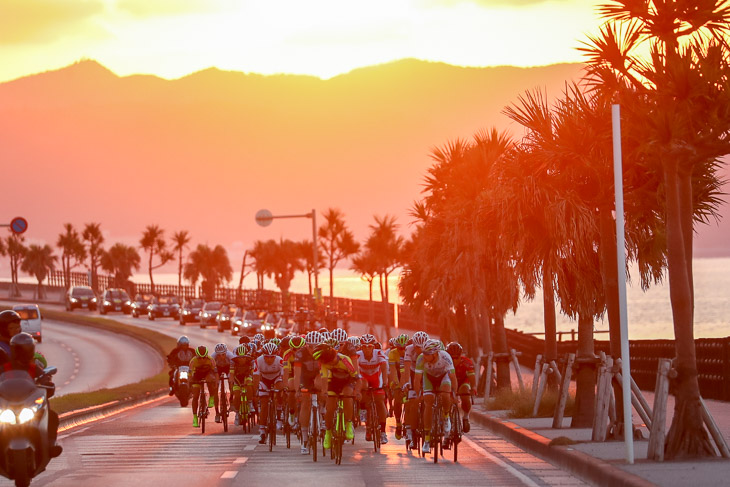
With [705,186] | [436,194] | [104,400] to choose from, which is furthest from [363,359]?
[436,194]

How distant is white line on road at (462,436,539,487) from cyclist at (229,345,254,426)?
14.4 ft

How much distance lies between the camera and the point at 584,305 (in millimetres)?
22891

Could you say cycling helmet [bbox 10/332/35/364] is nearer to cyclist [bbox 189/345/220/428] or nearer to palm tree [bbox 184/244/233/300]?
cyclist [bbox 189/345/220/428]

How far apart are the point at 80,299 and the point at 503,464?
357 ft

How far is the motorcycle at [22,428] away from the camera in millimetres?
12852

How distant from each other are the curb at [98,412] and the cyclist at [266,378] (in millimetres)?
5916

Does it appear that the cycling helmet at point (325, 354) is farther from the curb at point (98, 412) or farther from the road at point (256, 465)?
the curb at point (98, 412)

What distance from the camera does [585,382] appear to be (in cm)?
2192

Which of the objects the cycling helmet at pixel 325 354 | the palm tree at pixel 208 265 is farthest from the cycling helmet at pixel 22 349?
the palm tree at pixel 208 265

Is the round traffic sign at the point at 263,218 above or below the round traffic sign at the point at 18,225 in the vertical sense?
above

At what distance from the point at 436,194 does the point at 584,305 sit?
20.3 m

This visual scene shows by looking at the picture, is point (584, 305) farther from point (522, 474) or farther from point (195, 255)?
point (195, 255)

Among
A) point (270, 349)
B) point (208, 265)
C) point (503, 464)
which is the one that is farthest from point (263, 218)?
point (208, 265)

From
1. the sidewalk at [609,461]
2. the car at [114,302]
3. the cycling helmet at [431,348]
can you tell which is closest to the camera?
the sidewalk at [609,461]
